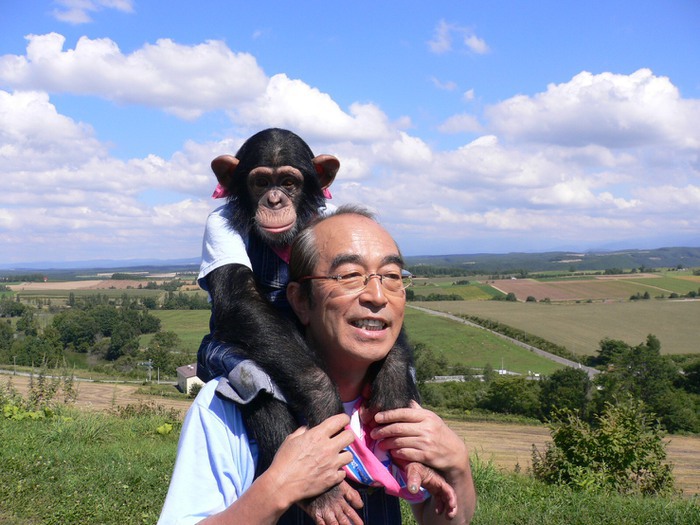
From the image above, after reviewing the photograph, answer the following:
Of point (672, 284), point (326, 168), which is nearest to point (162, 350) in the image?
point (326, 168)

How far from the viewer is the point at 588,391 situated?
2495cm

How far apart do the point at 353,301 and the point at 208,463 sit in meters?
0.51

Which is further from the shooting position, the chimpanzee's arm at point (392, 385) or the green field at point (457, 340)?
the green field at point (457, 340)

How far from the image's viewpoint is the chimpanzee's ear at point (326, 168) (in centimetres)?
272

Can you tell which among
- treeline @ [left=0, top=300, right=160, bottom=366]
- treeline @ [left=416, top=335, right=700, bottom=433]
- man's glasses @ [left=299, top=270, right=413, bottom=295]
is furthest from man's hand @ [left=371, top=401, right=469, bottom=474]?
treeline @ [left=0, top=300, right=160, bottom=366]

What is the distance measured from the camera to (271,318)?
76.3 inches

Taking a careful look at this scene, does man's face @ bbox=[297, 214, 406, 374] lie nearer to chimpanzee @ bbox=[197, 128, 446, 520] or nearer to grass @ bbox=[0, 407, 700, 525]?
chimpanzee @ bbox=[197, 128, 446, 520]

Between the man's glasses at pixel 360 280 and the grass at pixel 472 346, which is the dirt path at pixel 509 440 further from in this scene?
the man's glasses at pixel 360 280

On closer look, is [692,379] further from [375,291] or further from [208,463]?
[208,463]

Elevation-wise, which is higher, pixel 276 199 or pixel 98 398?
pixel 276 199

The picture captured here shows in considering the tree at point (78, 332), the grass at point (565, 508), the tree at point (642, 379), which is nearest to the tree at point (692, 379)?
the tree at point (642, 379)

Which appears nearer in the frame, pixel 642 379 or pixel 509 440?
pixel 509 440

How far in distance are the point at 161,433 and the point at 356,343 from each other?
23.1ft

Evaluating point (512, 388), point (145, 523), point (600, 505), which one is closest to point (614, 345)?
point (512, 388)
